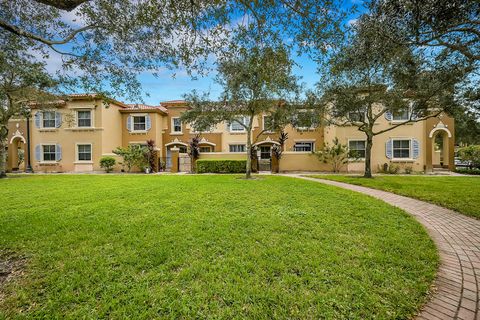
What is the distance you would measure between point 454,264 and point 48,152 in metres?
28.6

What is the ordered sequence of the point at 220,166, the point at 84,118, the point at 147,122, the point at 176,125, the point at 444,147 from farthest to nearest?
the point at 176,125
the point at 147,122
the point at 84,118
the point at 444,147
the point at 220,166

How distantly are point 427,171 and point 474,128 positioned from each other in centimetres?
700

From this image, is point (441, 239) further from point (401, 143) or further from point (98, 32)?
point (401, 143)

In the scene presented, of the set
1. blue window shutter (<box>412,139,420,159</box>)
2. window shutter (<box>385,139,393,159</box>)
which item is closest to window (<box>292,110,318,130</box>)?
window shutter (<box>385,139,393,159</box>)

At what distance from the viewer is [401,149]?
60.8 feet

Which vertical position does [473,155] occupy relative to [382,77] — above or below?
below

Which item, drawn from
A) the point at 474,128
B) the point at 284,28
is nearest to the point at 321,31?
the point at 284,28

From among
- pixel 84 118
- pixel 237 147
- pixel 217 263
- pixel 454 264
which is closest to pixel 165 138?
pixel 84 118

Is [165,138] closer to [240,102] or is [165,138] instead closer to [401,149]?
[240,102]

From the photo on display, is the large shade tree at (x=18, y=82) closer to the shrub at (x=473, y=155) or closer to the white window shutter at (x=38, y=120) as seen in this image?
the white window shutter at (x=38, y=120)

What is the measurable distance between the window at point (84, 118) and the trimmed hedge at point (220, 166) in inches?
467

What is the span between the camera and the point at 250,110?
12867mm

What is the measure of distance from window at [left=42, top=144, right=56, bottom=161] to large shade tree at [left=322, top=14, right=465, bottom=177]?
24.9m

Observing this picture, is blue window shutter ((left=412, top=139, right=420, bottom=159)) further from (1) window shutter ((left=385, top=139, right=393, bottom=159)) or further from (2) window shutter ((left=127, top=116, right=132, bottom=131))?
(2) window shutter ((left=127, top=116, right=132, bottom=131))
